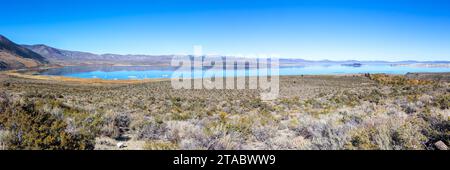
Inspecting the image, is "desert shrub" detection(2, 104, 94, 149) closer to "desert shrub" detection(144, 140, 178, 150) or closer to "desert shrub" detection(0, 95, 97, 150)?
"desert shrub" detection(0, 95, 97, 150)

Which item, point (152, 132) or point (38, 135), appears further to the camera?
point (152, 132)

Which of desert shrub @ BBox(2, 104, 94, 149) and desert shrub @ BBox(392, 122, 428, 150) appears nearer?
desert shrub @ BBox(2, 104, 94, 149)

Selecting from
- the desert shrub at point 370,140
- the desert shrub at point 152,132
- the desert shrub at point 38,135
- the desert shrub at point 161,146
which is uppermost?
the desert shrub at point 38,135

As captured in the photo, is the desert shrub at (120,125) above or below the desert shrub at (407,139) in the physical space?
below

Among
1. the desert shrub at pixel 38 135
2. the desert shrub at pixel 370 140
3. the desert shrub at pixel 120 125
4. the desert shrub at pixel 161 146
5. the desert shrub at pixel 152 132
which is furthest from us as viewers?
the desert shrub at pixel 120 125

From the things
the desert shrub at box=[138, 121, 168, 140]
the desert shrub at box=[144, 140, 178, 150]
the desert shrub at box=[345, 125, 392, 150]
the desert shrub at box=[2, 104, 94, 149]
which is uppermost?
the desert shrub at box=[2, 104, 94, 149]

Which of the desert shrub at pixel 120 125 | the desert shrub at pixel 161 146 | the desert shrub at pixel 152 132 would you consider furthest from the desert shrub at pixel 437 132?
the desert shrub at pixel 120 125

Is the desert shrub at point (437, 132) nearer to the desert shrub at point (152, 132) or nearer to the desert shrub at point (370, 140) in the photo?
the desert shrub at point (370, 140)

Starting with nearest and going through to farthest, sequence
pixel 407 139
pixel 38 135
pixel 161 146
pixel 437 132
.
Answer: pixel 38 135, pixel 407 139, pixel 161 146, pixel 437 132

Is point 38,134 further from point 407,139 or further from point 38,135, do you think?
point 407,139

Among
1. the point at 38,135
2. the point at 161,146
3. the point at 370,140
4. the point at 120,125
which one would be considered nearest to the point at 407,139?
the point at 370,140

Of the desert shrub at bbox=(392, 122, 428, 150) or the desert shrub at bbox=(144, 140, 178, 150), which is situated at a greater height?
the desert shrub at bbox=(392, 122, 428, 150)

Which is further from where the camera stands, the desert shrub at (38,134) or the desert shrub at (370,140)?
the desert shrub at (370,140)

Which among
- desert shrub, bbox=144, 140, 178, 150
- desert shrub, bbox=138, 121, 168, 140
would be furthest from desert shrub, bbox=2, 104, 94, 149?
desert shrub, bbox=138, 121, 168, 140
